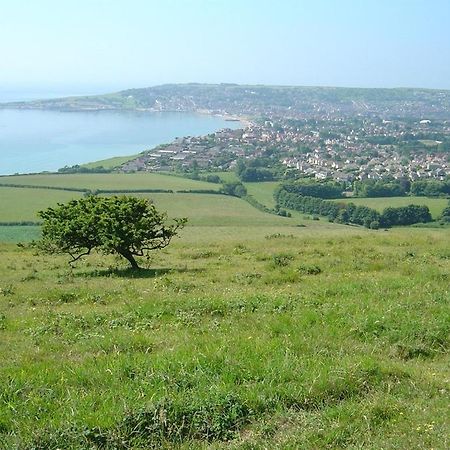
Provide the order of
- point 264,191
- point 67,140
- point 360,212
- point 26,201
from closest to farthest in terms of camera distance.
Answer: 1. point 360,212
2. point 26,201
3. point 264,191
4. point 67,140

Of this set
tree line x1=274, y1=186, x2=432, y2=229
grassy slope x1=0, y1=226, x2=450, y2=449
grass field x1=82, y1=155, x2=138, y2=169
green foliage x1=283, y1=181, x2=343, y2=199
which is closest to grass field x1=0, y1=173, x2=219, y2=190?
green foliage x1=283, y1=181, x2=343, y2=199

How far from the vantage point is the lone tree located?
19.9 metres

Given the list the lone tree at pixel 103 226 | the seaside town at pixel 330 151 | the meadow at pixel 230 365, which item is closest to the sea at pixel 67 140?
the seaside town at pixel 330 151

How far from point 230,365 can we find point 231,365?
15mm

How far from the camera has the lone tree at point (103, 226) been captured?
1994cm

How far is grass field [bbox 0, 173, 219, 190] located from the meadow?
5713 cm

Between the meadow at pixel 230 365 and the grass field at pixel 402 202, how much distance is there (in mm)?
44074

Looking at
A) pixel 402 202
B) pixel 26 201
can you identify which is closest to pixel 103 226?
pixel 26 201

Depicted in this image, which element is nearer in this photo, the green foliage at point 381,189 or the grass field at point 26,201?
the grass field at point 26,201

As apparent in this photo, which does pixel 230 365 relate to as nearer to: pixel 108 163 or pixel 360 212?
pixel 360 212

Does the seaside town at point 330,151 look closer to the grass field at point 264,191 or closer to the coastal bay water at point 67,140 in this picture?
the grass field at point 264,191

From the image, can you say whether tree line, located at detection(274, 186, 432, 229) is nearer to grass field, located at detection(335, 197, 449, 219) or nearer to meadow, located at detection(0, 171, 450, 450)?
grass field, located at detection(335, 197, 449, 219)

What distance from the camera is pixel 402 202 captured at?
198 feet

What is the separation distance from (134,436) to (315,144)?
136377 millimetres
